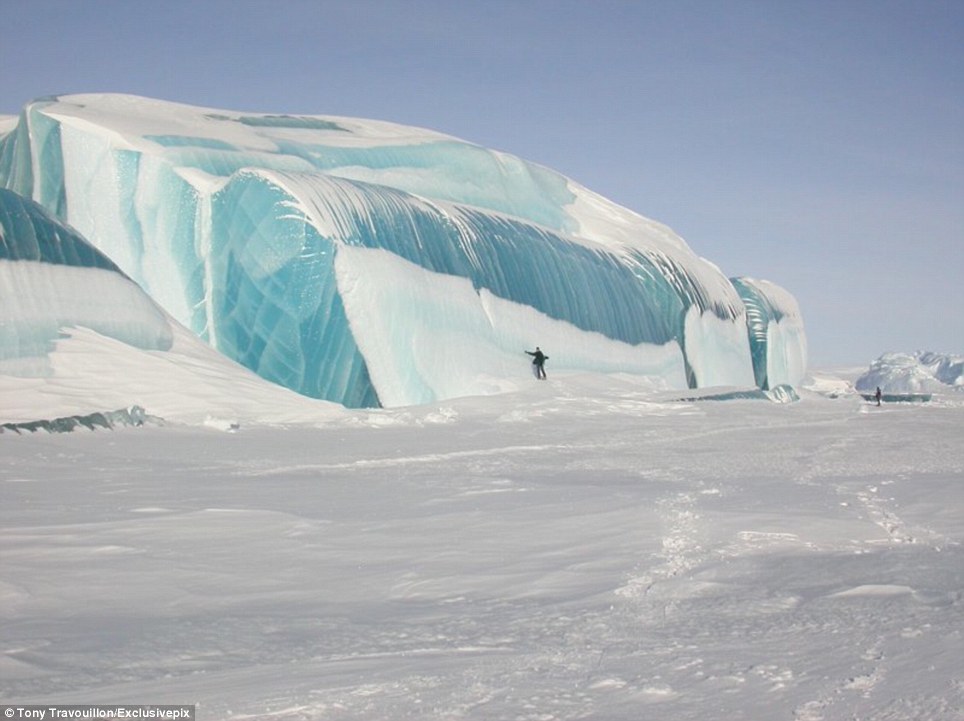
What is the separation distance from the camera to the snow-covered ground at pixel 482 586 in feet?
11.1

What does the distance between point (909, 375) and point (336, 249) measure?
31992 mm

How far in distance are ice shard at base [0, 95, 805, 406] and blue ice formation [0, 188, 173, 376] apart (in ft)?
7.61

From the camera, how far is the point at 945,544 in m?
5.70

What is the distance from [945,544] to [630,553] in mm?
1536

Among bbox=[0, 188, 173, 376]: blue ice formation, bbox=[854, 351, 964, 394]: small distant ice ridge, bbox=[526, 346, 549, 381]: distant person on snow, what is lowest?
bbox=[854, 351, 964, 394]: small distant ice ridge

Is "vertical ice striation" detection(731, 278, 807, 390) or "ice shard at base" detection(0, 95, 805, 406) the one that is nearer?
"ice shard at base" detection(0, 95, 805, 406)

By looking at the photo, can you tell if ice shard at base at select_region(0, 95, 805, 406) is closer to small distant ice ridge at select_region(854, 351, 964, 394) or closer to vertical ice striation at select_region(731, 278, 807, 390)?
vertical ice striation at select_region(731, 278, 807, 390)

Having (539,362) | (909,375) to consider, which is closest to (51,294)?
(539,362)

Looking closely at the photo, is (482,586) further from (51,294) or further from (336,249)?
(336,249)

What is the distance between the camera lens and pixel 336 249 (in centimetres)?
1712

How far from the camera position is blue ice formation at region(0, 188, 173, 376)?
13.7 m

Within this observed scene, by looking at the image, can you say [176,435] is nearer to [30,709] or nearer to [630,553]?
[630,553]

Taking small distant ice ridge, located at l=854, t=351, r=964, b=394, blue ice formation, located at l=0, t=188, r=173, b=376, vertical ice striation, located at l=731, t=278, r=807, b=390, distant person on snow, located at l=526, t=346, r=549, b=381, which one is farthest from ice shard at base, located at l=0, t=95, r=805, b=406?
small distant ice ridge, located at l=854, t=351, r=964, b=394

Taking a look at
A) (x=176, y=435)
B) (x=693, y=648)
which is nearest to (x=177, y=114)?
(x=176, y=435)
